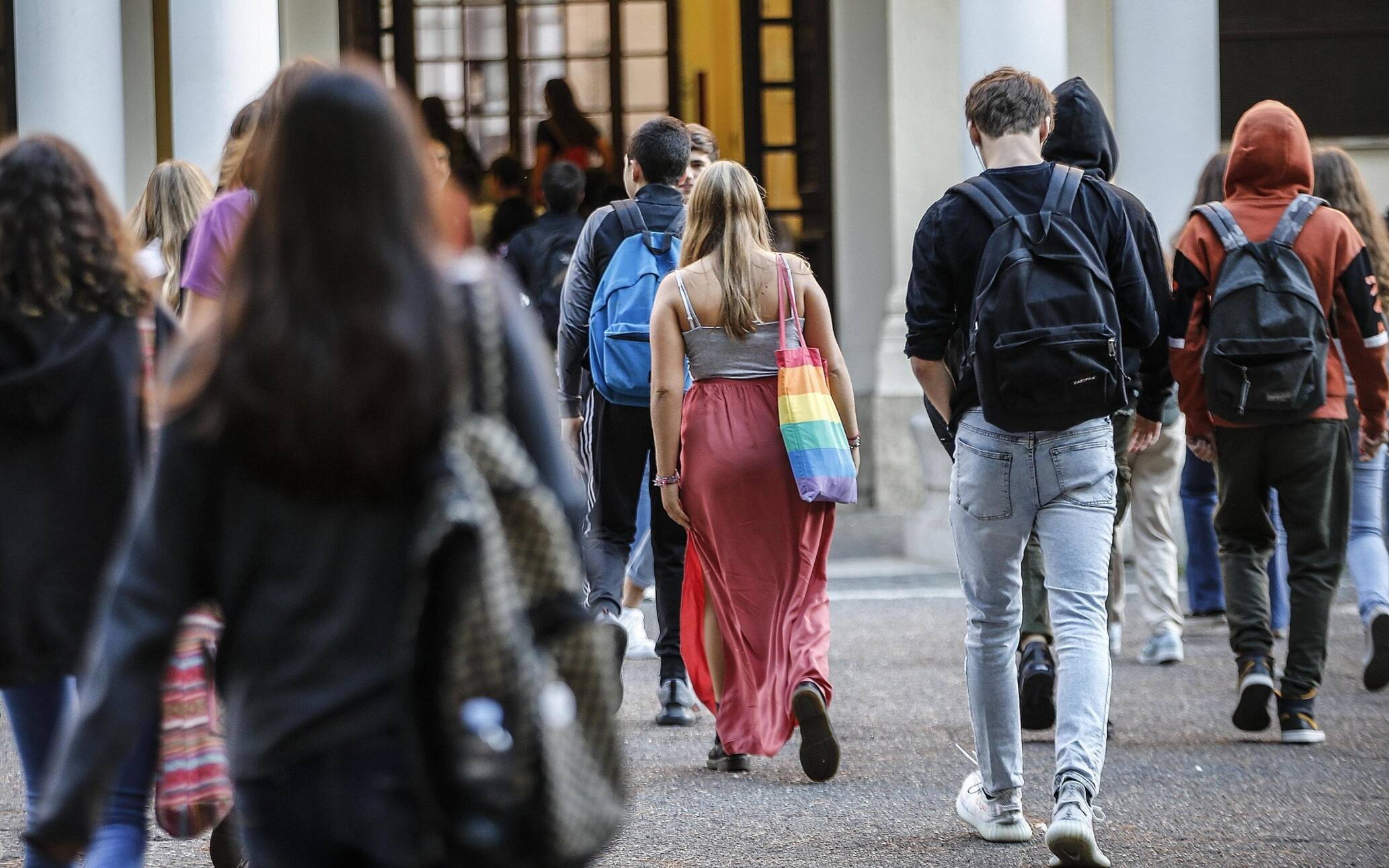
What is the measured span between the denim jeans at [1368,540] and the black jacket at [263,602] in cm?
503

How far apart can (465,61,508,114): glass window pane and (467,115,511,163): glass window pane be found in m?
0.10

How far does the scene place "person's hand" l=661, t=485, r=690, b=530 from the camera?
552cm

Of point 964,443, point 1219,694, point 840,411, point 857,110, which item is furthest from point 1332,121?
point 964,443

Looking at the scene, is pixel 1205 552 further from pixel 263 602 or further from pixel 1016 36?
pixel 263 602

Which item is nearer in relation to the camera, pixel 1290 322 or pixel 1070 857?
pixel 1070 857

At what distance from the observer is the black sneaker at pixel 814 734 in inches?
204

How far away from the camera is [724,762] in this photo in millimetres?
5531

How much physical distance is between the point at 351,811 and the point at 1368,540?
17.5 ft

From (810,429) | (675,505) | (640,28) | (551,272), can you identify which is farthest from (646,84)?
(810,429)

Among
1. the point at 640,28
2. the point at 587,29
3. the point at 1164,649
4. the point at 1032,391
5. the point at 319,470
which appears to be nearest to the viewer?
the point at 319,470

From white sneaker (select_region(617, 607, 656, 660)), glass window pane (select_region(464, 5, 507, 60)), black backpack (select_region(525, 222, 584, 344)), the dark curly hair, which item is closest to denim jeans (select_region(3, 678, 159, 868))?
the dark curly hair

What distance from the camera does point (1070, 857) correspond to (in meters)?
4.12

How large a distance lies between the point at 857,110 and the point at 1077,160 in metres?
6.89

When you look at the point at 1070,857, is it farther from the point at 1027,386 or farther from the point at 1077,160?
the point at 1077,160
